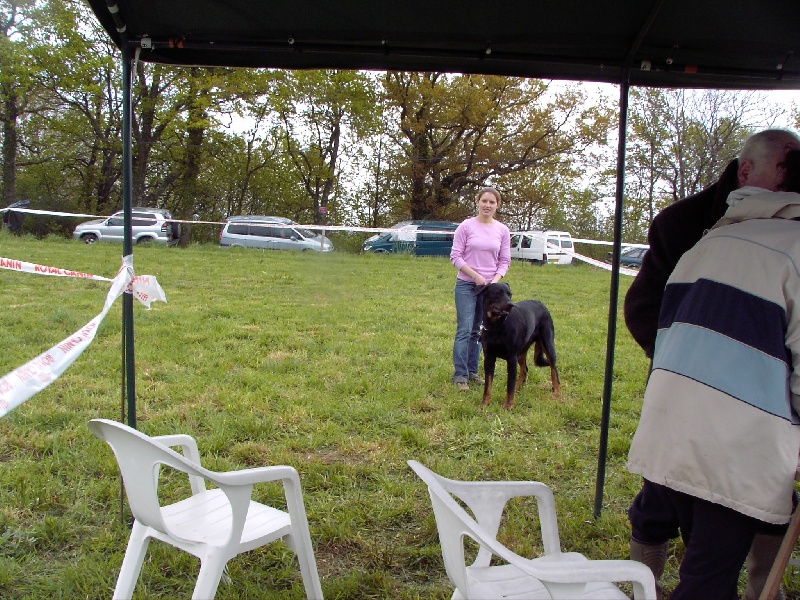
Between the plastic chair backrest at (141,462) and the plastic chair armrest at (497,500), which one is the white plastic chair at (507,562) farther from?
the plastic chair backrest at (141,462)

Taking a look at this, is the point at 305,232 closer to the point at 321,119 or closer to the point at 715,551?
the point at 321,119

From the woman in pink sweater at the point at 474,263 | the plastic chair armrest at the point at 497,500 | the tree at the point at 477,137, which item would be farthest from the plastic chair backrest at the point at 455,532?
the tree at the point at 477,137

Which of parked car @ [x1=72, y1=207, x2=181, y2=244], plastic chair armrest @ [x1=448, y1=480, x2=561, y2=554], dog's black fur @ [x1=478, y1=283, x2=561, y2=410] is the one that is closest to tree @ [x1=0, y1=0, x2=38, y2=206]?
parked car @ [x1=72, y1=207, x2=181, y2=244]

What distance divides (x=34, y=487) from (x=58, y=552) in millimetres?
611

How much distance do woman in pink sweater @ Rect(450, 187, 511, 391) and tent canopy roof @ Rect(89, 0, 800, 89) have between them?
7.74 feet

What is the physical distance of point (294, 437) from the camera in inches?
164

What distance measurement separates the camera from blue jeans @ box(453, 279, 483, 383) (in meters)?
5.45

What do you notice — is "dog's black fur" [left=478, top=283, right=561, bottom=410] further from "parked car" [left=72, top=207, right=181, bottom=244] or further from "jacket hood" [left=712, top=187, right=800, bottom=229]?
"parked car" [left=72, top=207, right=181, bottom=244]

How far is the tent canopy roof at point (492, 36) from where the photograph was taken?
257 cm

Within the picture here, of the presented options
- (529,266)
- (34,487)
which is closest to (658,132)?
(529,266)

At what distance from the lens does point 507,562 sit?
67.8 inches

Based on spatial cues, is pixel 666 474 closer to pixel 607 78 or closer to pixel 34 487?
pixel 607 78

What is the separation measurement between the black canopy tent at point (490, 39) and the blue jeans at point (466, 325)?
2.32 meters

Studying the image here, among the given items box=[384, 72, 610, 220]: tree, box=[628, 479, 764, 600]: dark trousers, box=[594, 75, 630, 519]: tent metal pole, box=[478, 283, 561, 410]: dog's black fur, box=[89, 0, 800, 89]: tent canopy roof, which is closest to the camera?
box=[628, 479, 764, 600]: dark trousers
